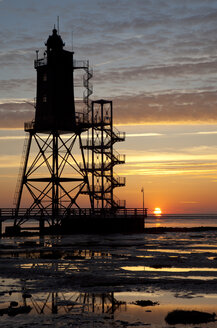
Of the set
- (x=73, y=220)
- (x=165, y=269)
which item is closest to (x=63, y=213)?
(x=73, y=220)

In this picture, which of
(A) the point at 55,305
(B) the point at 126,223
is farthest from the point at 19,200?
(A) the point at 55,305

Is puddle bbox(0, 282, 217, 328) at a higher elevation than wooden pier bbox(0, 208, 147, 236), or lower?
lower

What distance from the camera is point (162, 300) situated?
739 inches

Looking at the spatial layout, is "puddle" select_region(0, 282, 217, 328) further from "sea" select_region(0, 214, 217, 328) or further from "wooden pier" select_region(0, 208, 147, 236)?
"wooden pier" select_region(0, 208, 147, 236)

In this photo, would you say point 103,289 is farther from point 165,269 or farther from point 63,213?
point 63,213

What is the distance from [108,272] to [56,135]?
126ft

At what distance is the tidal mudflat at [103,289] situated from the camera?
16141mm

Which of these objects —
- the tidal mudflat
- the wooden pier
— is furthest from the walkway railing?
the tidal mudflat

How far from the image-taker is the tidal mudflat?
16.1 meters

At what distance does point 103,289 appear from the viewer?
21.0m

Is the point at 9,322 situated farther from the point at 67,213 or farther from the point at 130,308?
the point at 67,213

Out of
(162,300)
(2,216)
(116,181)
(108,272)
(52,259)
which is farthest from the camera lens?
(116,181)

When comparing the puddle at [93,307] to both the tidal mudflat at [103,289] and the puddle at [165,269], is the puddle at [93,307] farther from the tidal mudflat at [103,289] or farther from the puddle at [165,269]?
the puddle at [165,269]

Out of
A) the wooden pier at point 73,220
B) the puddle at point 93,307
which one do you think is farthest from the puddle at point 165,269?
the wooden pier at point 73,220
